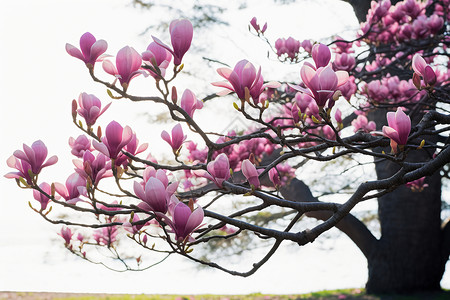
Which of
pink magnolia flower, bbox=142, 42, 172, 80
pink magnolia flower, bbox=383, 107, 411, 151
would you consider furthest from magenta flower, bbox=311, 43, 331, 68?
pink magnolia flower, bbox=142, 42, 172, 80

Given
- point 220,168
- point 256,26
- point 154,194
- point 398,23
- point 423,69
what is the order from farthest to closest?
point 398,23, point 256,26, point 423,69, point 220,168, point 154,194

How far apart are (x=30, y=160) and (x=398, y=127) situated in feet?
4.72

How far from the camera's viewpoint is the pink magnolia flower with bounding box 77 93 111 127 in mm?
1773

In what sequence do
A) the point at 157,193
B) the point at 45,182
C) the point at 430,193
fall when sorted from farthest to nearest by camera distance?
the point at 430,193 < the point at 45,182 < the point at 157,193

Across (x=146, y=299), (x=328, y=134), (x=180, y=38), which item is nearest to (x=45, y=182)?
(x=180, y=38)

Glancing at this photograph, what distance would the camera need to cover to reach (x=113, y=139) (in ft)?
5.42

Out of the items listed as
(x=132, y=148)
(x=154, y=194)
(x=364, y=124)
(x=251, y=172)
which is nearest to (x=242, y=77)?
(x=251, y=172)

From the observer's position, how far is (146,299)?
722 centimetres

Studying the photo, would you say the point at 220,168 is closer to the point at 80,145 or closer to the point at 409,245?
the point at 80,145

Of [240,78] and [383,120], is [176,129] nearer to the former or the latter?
[240,78]

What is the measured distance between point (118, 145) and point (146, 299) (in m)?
6.08

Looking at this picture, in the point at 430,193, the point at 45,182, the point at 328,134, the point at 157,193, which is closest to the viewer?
the point at 157,193

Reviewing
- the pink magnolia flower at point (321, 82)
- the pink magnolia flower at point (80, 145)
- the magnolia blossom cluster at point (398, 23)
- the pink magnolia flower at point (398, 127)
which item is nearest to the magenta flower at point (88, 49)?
the pink magnolia flower at point (80, 145)

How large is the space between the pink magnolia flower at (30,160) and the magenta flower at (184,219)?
26.0 inches
